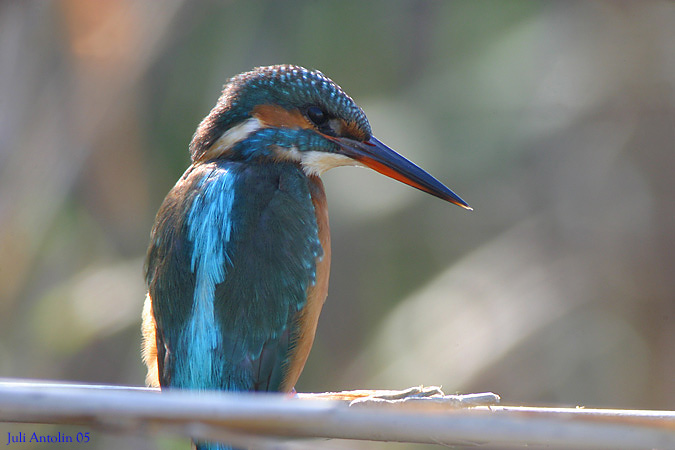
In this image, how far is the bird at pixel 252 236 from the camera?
182cm

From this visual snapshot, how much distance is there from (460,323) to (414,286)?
666 mm

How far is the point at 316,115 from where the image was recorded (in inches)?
87.1

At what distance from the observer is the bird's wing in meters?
1.80

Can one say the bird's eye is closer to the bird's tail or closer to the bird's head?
the bird's head

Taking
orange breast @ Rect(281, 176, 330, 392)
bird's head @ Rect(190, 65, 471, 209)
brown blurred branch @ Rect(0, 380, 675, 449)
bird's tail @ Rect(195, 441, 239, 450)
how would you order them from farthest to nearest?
1. bird's head @ Rect(190, 65, 471, 209)
2. orange breast @ Rect(281, 176, 330, 392)
3. bird's tail @ Rect(195, 441, 239, 450)
4. brown blurred branch @ Rect(0, 380, 675, 449)

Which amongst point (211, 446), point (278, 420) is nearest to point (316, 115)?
point (211, 446)

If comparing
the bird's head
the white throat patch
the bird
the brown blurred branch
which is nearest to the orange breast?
the bird

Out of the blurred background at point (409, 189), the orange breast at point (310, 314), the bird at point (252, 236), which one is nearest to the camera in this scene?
the bird at point (252, 236)

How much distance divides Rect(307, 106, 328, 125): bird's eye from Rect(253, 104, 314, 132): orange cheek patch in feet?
0.12

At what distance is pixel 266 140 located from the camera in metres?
2.17

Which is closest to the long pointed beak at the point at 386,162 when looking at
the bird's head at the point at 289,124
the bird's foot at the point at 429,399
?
the bird's head at the point at 289,124

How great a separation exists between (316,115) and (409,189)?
99.9 inches

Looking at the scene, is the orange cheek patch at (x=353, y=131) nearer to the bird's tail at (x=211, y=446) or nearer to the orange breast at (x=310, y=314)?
the orange breast at (x=310, y=314)

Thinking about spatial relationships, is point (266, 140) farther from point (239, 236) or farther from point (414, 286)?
point (414, 286)
